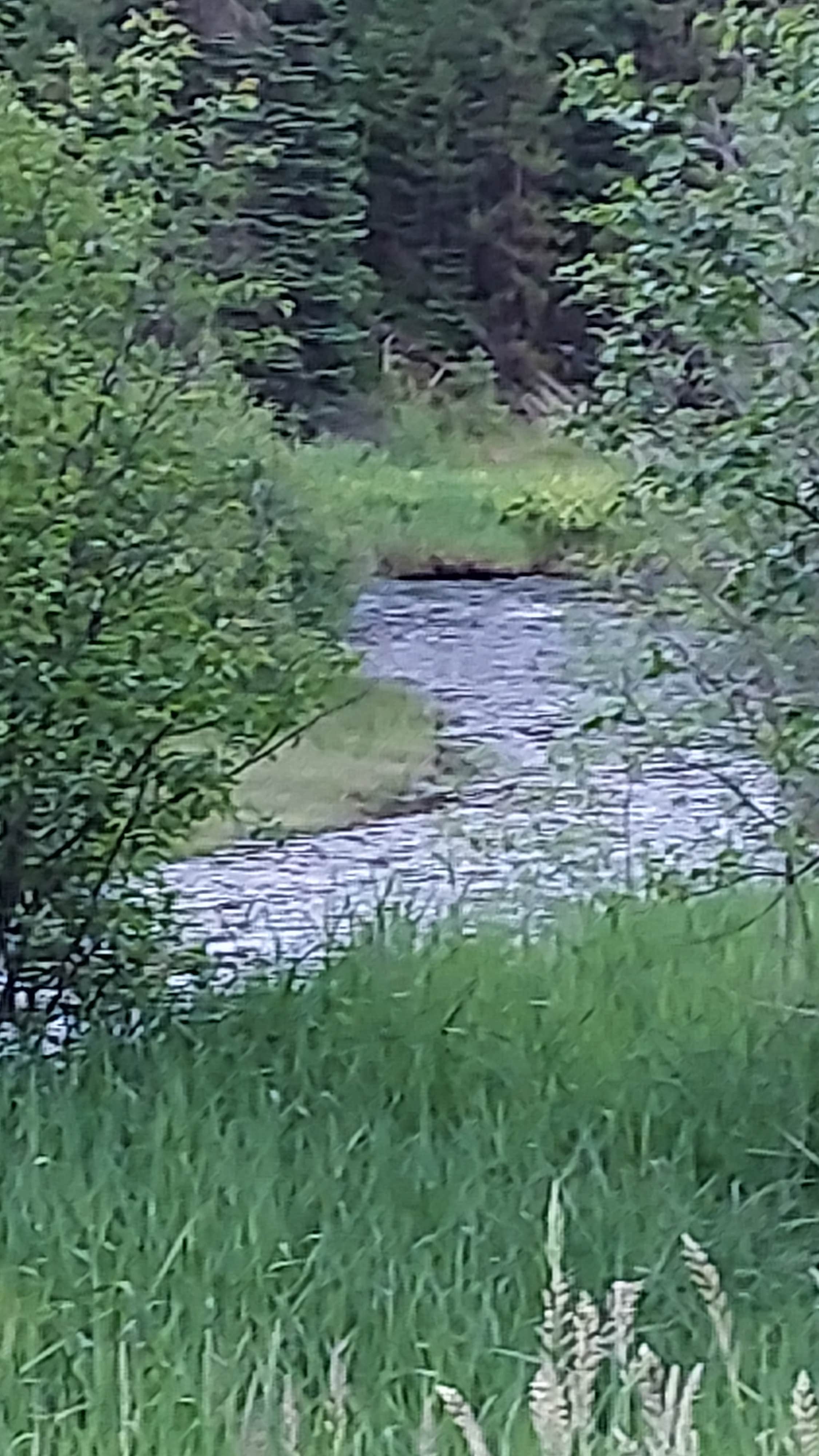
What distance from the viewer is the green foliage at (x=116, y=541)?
16.1 feet

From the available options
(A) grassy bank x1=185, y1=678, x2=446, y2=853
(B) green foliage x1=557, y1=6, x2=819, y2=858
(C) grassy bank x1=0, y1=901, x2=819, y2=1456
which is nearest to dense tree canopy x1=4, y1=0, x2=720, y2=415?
(A) grassy bank x1=185, y1=678, x2=446, y2=853

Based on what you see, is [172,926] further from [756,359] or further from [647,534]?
[756,359]

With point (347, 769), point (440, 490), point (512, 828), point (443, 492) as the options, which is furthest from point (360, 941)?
point (440, 490)

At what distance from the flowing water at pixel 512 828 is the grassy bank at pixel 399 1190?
37cm

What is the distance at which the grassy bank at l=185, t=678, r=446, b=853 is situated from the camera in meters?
9.14

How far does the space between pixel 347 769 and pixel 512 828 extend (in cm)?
177

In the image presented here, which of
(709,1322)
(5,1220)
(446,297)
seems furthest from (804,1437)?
(446,297)

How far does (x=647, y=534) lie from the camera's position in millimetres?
4551

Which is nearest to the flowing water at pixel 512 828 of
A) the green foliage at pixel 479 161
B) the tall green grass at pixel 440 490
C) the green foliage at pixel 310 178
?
the tall green grass at pixel 440 490

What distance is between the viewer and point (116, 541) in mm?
5027

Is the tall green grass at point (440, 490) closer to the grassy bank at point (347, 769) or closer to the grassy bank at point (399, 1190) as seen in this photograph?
the grassy bank at point (347, 769)

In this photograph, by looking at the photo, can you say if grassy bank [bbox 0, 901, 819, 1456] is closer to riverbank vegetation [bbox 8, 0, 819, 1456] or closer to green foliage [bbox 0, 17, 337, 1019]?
riverbank vegetation [bbox 8, 0, 819, 1456]

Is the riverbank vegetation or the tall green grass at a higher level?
the riverbank vegetation

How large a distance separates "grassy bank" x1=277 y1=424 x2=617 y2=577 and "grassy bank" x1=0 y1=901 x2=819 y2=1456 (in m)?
3.04
